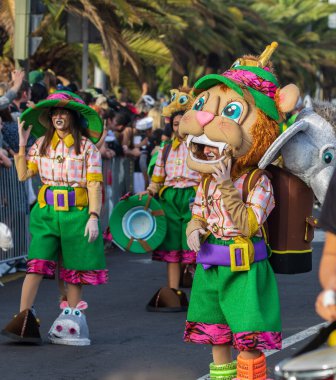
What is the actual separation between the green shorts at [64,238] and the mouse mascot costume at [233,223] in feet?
6.74

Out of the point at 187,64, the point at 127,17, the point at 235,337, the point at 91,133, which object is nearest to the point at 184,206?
the point at 91,133

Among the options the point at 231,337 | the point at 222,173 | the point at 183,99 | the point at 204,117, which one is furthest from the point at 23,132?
the point at 231,337

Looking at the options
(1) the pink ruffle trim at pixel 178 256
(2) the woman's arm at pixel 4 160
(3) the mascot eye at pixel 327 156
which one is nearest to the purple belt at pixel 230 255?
(3) the mascot eye at pixel 327 156

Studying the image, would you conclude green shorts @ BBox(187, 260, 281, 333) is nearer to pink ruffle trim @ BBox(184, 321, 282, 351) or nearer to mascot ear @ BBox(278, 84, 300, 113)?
pink ruffle trim @ BBox(184, 321, 282, 351)

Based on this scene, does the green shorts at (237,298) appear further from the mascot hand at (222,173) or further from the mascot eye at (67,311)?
the mascot eye at (67,311)

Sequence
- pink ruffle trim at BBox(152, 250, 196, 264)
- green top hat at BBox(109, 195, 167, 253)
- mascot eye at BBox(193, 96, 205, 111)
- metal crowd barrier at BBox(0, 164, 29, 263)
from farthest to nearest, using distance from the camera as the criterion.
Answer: metal crowd barrier at BBox(0, 164, 29, 263) < pink ruffle trim at BBox(152, 250, 196, 264) < green top hat at BBox(109, 195, 167, 253) < mascot eye at BBox(193, 96, 205, 111)

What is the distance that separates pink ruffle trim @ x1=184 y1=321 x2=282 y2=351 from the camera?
673 centimetres

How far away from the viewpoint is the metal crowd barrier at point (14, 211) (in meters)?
12.6

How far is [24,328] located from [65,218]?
0.83m

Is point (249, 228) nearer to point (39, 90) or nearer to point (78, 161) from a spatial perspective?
point (78, 161)

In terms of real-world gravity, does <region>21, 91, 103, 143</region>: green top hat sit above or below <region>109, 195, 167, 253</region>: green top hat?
above

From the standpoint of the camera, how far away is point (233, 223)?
6.81 meters

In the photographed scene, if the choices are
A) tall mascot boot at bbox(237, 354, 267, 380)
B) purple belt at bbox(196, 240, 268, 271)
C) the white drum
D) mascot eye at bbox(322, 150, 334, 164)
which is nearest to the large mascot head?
mascot eye at bbox(322, 150, 334, 164)

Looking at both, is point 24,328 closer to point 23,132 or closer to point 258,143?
point 23,132
